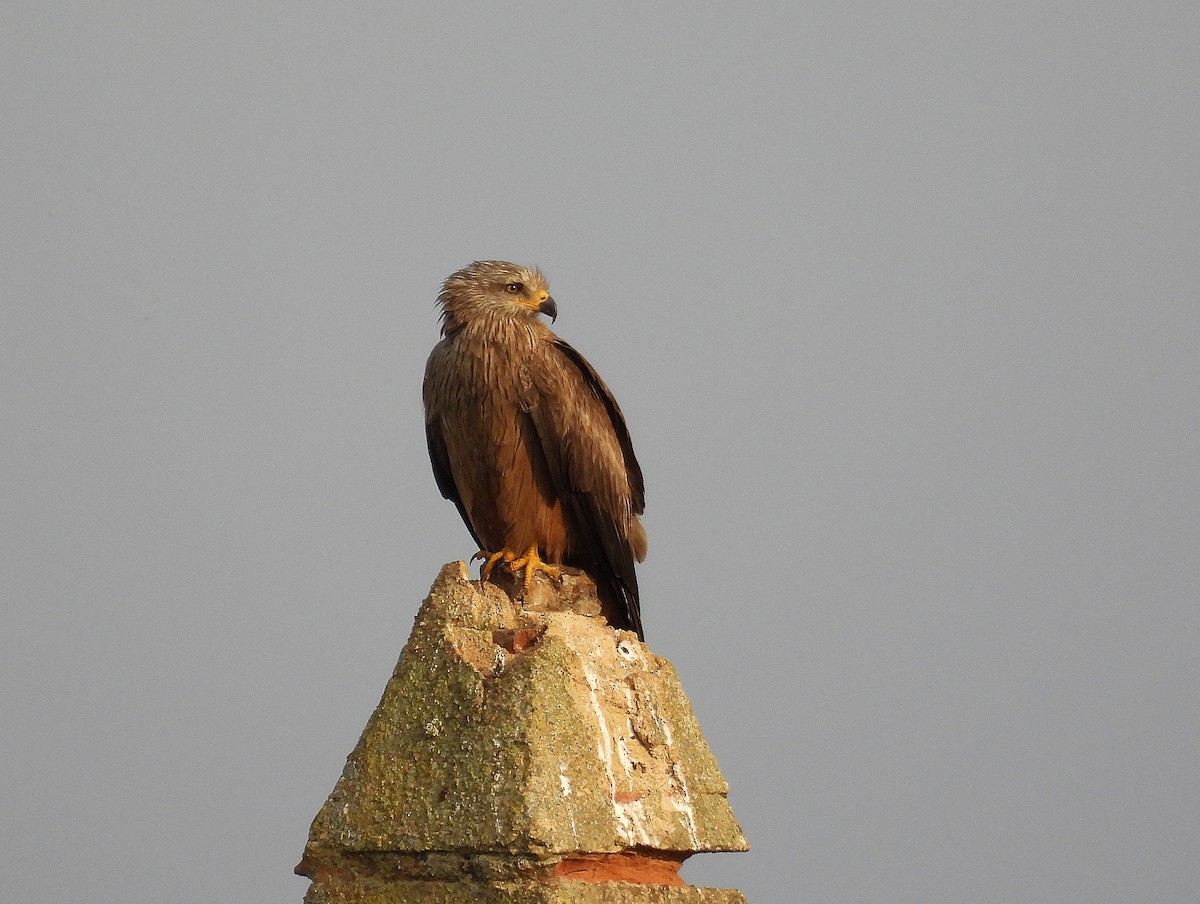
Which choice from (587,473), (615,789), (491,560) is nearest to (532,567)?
(491,560)

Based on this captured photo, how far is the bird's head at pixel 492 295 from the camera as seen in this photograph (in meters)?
7.03

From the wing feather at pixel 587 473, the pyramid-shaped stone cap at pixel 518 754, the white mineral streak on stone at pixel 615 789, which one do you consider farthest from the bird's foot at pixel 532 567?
the white mineral streak on stone at pixel 615 789

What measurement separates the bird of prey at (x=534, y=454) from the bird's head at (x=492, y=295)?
78mm

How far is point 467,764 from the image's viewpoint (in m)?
4.56

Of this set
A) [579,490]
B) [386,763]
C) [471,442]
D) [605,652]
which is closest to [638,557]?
[579,490]

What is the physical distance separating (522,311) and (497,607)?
2.34 metres

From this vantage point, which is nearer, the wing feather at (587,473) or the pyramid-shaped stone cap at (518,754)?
the pyramid-shaped stone cap at (518,754)

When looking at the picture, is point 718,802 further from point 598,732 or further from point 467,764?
point 467,764

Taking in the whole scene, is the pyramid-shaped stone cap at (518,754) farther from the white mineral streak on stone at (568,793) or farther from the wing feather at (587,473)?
the wing feather at (587,473)

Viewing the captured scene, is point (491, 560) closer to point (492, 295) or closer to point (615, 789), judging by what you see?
point (492, 295)

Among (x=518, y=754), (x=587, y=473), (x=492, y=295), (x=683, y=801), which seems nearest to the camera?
(x=518, y=754)

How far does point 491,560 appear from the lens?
6578mm

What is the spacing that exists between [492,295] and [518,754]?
316 cm

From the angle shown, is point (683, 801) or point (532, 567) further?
point (532, 567)
